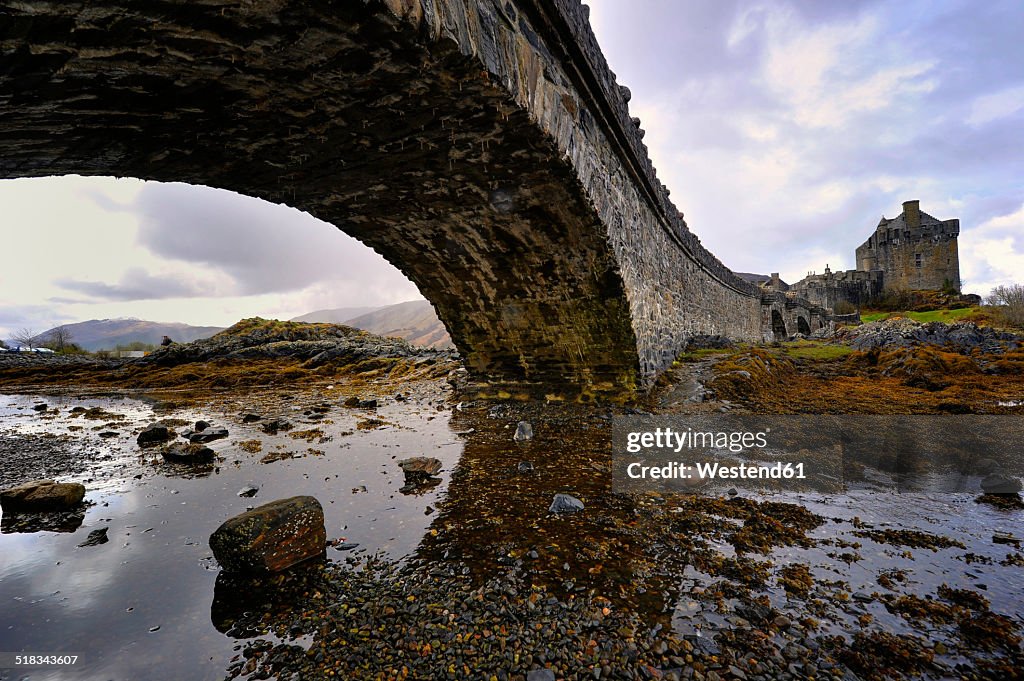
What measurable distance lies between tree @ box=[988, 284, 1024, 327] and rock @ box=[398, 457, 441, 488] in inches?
898

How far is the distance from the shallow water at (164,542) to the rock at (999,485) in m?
4.64

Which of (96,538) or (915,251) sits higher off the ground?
(915,251)

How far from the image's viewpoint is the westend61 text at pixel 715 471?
3.99 meters

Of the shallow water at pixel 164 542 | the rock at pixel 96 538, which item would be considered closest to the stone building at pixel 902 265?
the shallow water at pixel 164 542

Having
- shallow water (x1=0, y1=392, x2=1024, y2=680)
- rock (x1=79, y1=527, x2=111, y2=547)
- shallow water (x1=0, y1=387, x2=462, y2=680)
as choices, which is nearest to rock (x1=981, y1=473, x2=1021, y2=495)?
shallow water (x1=0, y1=392, x2=1024, y2=680)

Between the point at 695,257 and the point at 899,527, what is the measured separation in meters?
11.7

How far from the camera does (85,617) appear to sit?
2.08 metres

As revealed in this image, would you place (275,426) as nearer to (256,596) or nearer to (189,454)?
(189,454)

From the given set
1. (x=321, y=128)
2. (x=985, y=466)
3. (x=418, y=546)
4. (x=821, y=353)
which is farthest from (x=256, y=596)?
(x=821, y=353)

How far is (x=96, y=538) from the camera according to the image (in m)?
2.96

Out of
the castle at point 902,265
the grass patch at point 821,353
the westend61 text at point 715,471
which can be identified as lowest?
the westend61 text at point 715,471

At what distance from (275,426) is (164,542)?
169 inches

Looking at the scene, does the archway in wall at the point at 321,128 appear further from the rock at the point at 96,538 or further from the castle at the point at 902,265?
the castle at the point at 902,265

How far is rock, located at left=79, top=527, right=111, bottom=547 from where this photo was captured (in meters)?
2.88
